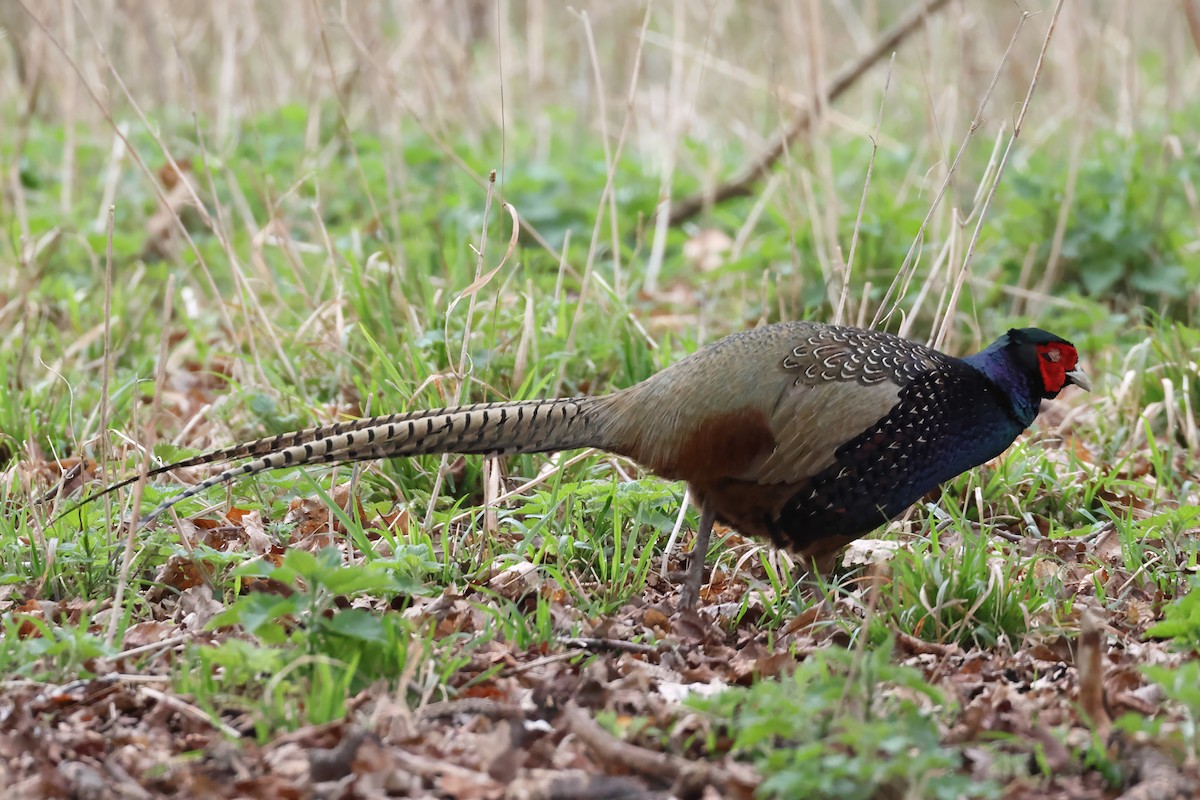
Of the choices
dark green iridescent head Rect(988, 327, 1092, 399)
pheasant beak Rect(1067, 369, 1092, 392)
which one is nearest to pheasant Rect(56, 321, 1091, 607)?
dark green iridescent head Rect(988, 327, 1092, 399)

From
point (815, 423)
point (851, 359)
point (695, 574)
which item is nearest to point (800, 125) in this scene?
point (851, 359)

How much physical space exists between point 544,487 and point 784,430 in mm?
957

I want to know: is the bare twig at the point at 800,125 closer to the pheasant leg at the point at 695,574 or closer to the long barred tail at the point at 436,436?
the long barred tail at the point at 436,436

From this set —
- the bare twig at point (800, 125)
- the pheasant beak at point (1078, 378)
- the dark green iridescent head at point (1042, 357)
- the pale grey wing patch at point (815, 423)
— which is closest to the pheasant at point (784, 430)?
the pale grey wing patch at point (815, 423)

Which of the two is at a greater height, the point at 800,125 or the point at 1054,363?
the point at 800,125

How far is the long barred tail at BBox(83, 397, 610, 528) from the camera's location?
3.02 meters

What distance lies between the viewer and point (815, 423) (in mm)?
3287

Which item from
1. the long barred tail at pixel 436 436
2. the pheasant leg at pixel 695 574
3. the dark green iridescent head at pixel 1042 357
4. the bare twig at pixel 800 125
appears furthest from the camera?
the bare twig at pixel 800 125

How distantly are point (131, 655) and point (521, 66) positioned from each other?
6.59 meters

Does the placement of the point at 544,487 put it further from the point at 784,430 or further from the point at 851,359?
the point at 851,359

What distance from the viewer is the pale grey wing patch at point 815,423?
10.8 feet

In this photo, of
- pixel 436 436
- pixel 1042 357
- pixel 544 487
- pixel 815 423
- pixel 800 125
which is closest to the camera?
pixel 436 436

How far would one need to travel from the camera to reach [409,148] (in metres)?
7.48

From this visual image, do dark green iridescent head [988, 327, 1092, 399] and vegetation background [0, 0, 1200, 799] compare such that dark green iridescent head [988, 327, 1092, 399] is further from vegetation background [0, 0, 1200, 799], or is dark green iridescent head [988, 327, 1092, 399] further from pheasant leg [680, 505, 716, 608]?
pheasant leg [680, 505, 716, 608]
